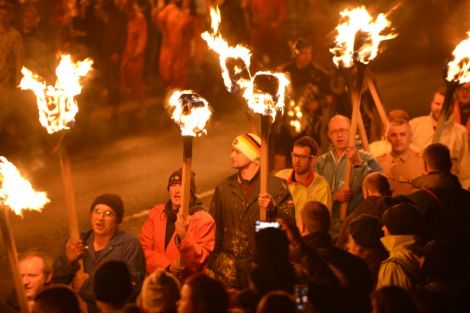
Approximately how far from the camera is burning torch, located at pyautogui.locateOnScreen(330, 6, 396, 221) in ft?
32.5

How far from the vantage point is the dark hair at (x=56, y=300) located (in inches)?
282

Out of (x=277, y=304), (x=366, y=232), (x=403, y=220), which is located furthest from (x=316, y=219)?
(x=277, y=304)

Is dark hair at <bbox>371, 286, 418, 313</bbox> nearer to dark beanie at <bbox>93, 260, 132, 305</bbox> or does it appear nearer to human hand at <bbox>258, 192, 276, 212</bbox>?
dark beanie at <bbox>93, 260, 132, 305</bbox>

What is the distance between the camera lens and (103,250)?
8734 millimetres

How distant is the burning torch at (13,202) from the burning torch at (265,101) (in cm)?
202

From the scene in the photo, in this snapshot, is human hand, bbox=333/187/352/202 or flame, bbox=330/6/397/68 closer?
flame, bbox=330/6/397/68

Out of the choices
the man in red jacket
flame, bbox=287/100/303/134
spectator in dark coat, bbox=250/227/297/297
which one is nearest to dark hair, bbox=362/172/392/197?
the man in red jacket

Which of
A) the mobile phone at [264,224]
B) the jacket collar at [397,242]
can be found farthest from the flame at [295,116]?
the jacket collar at [397,242]

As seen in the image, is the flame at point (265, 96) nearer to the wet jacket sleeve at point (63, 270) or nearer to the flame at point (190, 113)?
the flame at point (190, 113)

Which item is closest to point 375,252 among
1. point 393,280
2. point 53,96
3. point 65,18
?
point 393,280

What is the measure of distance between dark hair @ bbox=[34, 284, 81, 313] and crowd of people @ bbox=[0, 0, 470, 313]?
1 cm

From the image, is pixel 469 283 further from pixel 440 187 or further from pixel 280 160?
pixel 280 160

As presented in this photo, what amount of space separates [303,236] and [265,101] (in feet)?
4.57

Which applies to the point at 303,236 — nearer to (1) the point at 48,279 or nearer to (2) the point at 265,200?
(2) the point at 265,200
